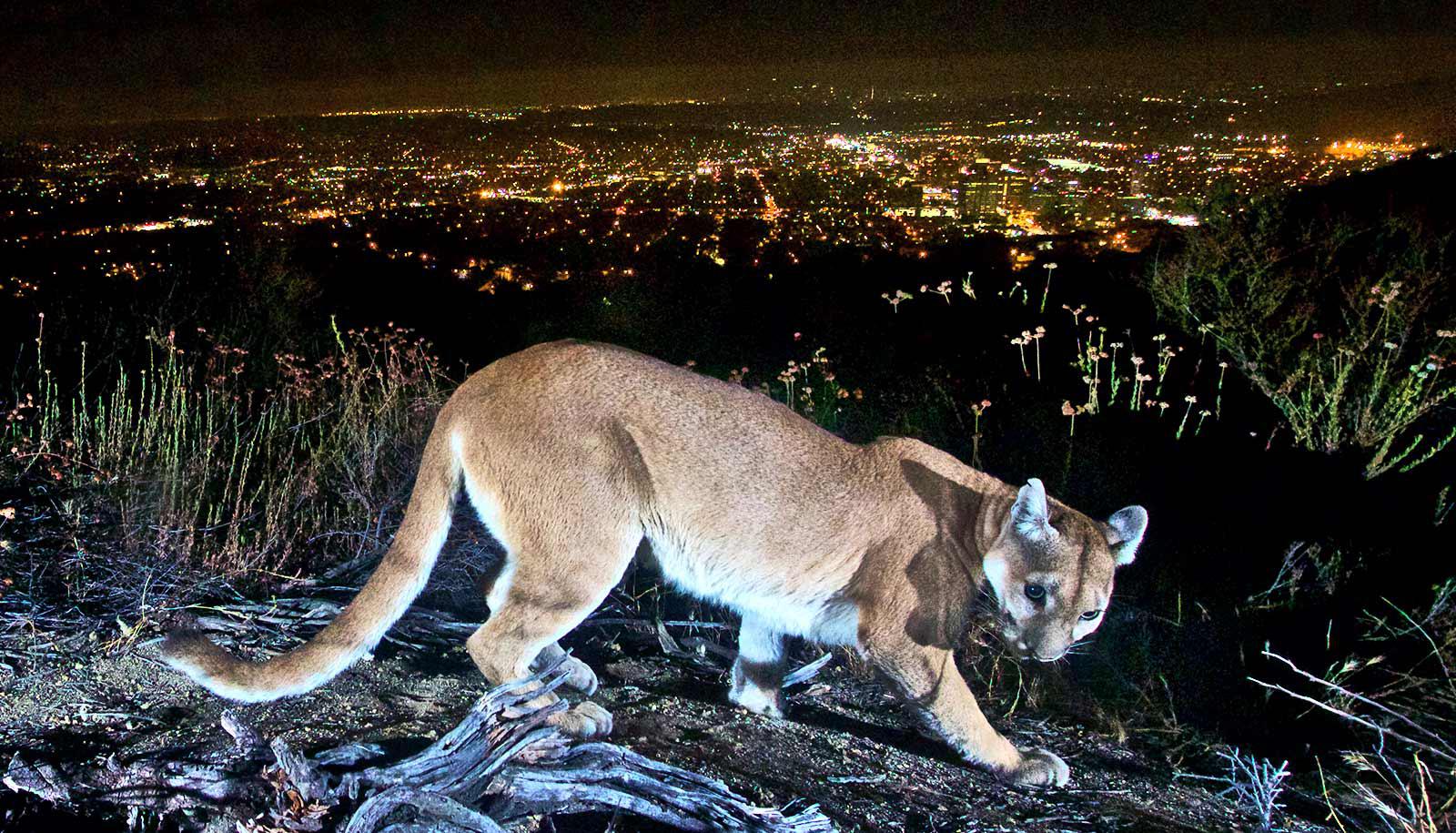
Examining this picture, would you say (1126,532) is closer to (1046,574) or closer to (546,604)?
(1046,574)

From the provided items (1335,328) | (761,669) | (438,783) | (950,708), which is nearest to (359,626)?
(438,783)

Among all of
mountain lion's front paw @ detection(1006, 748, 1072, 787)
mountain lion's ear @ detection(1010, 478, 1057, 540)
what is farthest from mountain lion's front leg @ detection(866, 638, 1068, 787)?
mountain lion's ear @ detection(1010, 478, 1057, 540)

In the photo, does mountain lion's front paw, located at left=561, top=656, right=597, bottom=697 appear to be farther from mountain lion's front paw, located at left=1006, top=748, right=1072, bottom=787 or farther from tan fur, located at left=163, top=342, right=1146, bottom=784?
mountain lion's front paw, located at left=1006, top=748, right=1072, bottom=787

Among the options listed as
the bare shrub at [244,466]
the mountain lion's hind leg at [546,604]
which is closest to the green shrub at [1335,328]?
the mountain lion's hind leg at [546,604]

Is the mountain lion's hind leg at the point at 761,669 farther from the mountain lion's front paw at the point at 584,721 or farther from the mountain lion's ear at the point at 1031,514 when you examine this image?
the mountain lion's ear at the point at 1031,514

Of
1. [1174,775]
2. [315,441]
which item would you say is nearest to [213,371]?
[315,441]

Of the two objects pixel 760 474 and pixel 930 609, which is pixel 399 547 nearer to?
pixel 760 474
